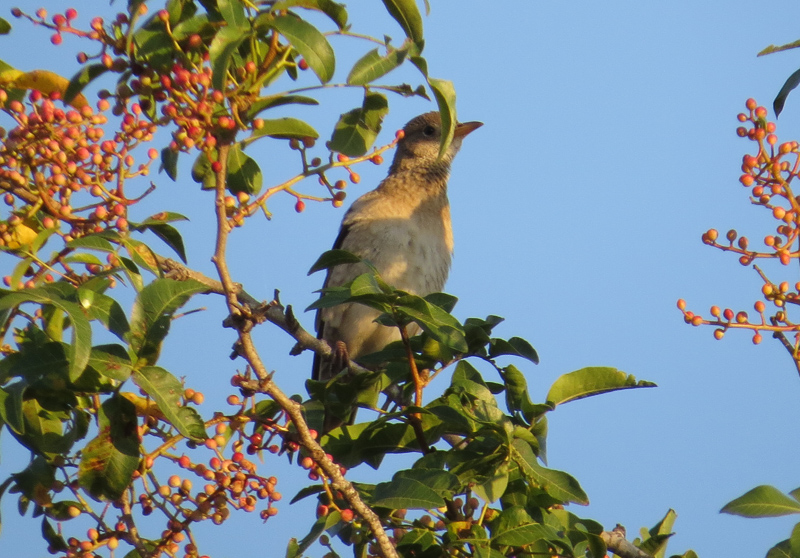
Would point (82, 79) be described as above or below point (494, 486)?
above

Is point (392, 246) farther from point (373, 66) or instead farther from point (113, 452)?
point (113, 452)

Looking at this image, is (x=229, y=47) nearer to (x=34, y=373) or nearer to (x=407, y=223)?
(x=34, y=373)

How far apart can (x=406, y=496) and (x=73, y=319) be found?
3.10 ft

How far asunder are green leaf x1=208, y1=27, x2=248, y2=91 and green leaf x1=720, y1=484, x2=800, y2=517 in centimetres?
171

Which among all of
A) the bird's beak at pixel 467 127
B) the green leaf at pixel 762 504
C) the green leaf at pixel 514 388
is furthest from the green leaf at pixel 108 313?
the bird's beak at pixel 467 127

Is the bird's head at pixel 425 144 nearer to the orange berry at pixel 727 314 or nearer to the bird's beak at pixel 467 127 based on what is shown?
the bird's beak at pixel 467 127

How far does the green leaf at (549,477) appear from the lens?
2408 millimetres

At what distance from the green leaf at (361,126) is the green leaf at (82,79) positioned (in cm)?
78

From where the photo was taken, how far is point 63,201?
2598 mm

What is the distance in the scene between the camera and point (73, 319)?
80.4 inches

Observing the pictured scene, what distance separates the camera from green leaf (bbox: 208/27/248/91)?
2.29m

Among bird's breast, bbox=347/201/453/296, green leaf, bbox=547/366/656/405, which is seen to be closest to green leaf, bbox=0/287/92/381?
green leaf, bbox=547/366/656/405

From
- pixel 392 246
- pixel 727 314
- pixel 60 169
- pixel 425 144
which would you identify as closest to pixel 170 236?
pixel 60 169

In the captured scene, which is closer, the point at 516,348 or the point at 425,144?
the point at 516,348
